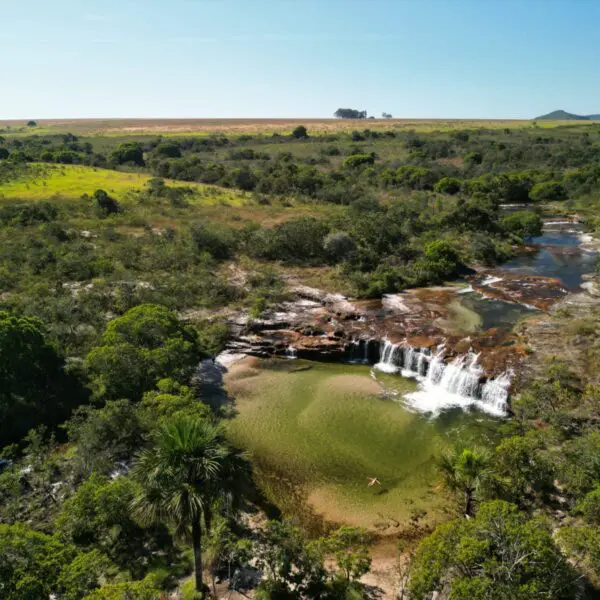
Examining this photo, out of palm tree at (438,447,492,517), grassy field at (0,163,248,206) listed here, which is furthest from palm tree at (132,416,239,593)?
grassy field at (0,163,248,206)

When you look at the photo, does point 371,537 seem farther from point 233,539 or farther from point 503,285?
point 503,285

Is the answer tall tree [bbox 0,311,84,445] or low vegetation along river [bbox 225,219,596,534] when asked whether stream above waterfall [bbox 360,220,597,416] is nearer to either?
low vegetation along river [bbox 225,219,596,534]

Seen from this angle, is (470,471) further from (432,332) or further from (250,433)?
(432,332)

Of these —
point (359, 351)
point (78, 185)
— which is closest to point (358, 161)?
point (78, 185)

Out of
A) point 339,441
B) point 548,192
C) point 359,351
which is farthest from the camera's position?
point 548,192

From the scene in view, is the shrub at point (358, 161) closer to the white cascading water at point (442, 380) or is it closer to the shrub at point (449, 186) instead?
the shrub at point (449, 186)

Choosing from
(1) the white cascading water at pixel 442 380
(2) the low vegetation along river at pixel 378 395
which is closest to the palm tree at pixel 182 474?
(2) the low vegetation along river at pixel 378 395

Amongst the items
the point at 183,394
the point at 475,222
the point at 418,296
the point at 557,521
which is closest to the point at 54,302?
the point at 183,394
